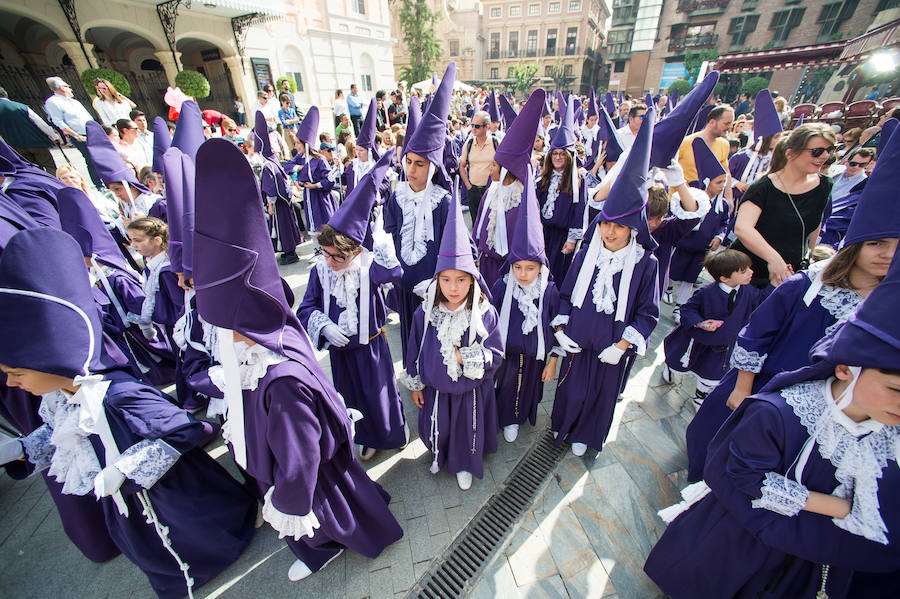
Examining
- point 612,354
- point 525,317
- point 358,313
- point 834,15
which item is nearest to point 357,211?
point 358,313

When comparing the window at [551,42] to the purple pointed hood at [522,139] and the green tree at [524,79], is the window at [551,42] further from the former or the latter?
the purple pointed hood at [522,139]

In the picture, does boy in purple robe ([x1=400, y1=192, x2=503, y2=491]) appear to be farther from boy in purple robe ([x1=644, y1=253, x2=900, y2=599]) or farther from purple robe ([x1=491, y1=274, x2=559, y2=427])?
boy in purple robe ([x1=644, y1=253, x2=900, y2=599])

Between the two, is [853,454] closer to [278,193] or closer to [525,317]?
[525,317]

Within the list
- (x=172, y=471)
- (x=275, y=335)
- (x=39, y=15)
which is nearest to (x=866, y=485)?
(x=275, y=335)

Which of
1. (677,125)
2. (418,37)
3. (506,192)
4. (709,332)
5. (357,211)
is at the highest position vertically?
(418,37)

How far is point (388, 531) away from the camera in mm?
2301

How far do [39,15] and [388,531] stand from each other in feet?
60.2

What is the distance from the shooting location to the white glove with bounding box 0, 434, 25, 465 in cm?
201

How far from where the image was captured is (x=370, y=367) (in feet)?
9.15

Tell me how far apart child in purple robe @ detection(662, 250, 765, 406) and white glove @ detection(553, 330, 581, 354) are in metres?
1.33

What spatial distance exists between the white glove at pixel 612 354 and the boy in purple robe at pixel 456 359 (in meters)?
0.76

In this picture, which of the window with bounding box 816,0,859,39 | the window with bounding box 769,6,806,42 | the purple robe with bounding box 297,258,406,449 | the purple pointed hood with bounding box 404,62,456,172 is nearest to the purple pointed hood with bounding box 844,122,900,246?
the purple robe with bounding box 297,258,406,449

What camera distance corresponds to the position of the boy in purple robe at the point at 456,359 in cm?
227

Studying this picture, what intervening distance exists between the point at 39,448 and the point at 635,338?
372cm
